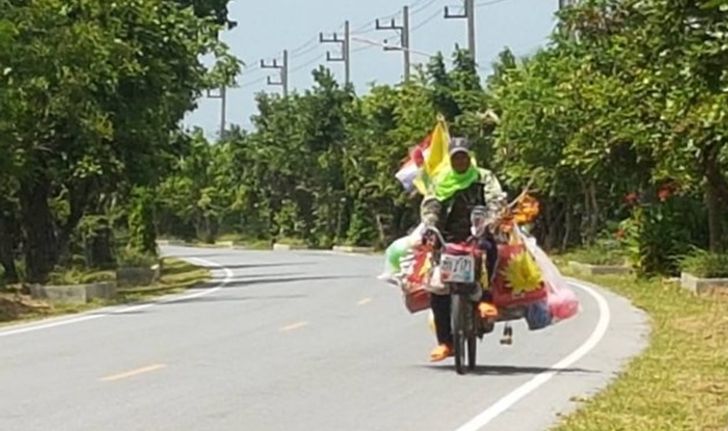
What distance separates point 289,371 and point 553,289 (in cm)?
268

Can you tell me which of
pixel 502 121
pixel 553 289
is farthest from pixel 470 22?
pixel 553 289

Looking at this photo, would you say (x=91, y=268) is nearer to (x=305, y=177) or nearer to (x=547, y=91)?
(x=547, y=91)

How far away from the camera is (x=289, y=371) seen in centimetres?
1695

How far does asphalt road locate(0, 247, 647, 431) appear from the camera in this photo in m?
13.2

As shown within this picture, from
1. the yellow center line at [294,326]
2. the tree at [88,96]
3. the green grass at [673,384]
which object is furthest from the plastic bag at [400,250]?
the tree at [88,96]

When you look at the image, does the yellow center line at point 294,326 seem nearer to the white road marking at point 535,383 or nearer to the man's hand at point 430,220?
the white road marking at point 535,383

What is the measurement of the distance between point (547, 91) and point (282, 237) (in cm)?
4370

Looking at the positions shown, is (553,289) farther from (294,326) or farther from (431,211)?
(294,326)

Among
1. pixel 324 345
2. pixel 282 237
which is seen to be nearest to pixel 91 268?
pixel 324 345

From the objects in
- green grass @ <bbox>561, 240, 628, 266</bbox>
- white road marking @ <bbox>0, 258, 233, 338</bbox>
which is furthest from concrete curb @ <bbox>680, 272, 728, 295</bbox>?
green grass @ <bbox>561, 240, 628, 266</bbox>

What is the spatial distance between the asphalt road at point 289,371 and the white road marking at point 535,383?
2 cm

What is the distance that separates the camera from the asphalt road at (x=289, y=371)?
13.2 meters

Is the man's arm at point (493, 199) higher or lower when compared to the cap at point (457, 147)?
lower

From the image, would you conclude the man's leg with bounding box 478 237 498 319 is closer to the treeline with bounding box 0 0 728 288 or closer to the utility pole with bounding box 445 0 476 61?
the treeline with bounding box 0 0 728 288
